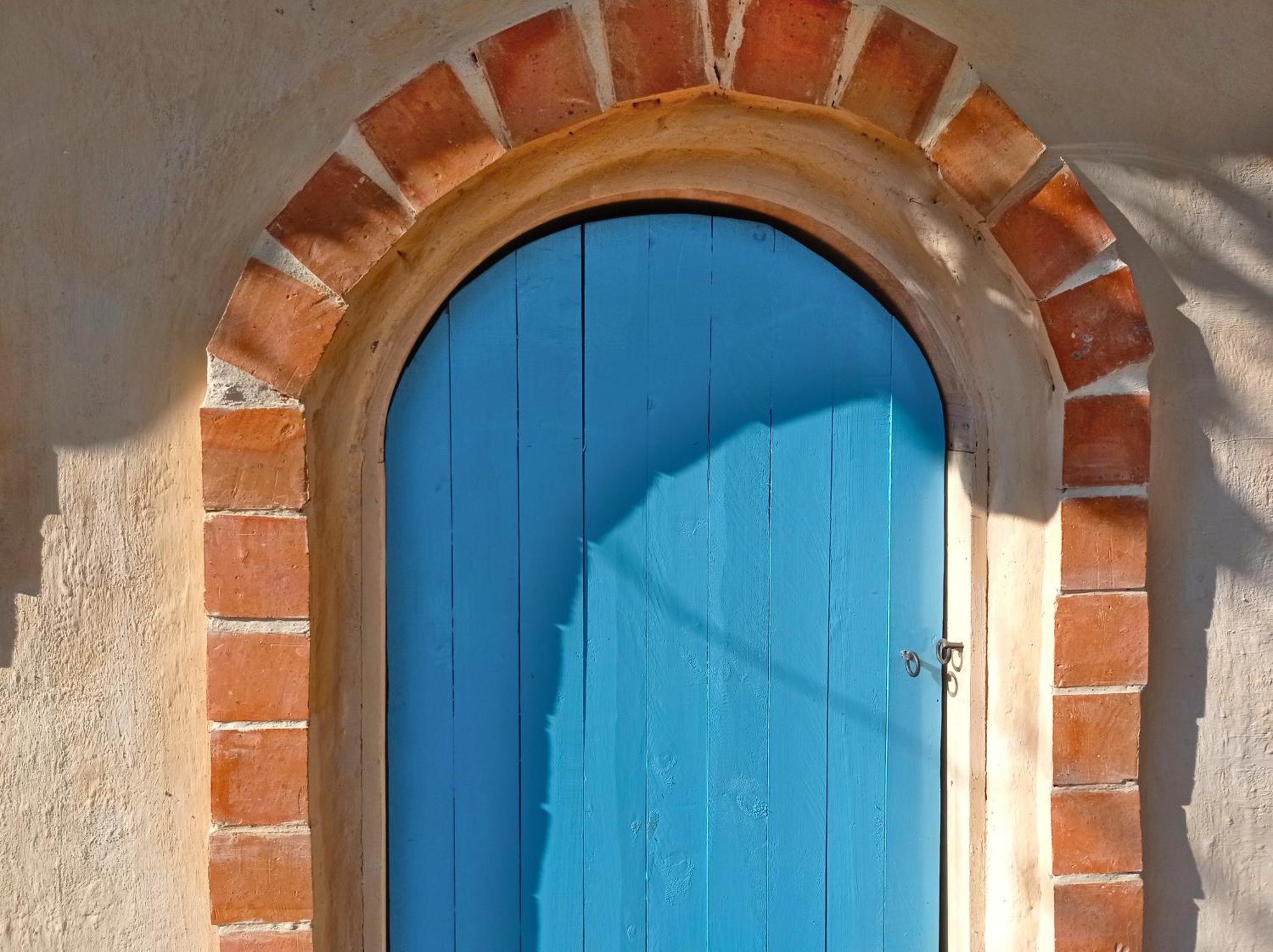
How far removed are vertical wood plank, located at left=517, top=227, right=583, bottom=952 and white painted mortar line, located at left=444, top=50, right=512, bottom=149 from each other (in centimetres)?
30

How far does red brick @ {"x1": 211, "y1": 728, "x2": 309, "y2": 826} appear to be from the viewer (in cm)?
188

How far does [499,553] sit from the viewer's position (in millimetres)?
2109

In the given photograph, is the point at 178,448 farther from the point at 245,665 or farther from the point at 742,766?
the point at 742,766

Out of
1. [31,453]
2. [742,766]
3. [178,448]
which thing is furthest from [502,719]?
[31,453]

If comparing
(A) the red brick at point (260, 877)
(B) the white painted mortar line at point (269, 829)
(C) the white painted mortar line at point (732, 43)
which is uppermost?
Answer: (C) the white painted mortar line at point (732, 43)

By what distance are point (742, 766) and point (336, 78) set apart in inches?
61.8

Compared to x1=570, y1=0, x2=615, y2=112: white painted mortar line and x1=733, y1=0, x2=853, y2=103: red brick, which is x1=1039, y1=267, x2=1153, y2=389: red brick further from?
x1=570, y1=0, x2=615, y2=112: white painted mortar line

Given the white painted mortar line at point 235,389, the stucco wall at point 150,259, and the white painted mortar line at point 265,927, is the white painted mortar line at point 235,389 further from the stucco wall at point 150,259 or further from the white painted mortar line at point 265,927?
the white painted mortar line at point 265,927

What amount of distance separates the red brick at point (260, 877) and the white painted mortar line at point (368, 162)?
117cm

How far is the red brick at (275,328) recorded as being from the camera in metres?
1.85

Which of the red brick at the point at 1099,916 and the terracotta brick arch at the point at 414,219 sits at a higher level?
the terracotta brick arch at the point at 414,219

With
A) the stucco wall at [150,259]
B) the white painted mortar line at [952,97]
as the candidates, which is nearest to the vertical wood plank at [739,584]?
the white painted mortar line at [952,97]

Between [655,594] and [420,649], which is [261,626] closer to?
[420,649]

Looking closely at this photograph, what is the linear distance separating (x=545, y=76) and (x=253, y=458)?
2.83ft
